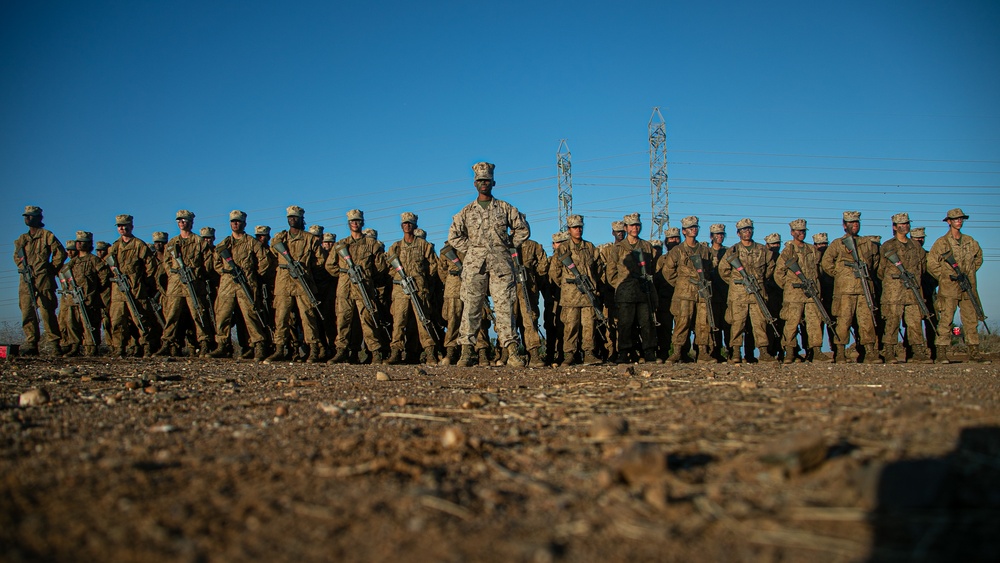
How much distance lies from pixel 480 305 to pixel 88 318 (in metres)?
8.49

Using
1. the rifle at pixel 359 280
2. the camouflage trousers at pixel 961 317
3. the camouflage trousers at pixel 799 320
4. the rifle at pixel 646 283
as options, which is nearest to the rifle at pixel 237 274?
the rifle at pixel 359 280

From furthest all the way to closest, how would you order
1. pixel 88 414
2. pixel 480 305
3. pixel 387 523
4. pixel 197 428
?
pixel 480 305, pixel 88 414, pixel 197 428, pixel 387 523

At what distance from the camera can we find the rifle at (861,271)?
10.8m

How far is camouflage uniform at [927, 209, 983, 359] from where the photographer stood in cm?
1077

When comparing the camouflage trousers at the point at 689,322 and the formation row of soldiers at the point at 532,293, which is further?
the camouflage trousers at the point at 689,322

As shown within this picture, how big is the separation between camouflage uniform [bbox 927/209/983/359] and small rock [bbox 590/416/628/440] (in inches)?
394

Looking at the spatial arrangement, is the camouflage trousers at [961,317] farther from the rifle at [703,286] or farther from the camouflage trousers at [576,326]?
the camouflage trousers at [576,326]

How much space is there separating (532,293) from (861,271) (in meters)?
5.53

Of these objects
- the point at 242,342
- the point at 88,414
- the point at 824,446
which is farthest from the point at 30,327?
the point at 824,446

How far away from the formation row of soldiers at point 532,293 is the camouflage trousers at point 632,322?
27 millimetres

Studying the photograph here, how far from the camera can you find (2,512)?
6.57ft

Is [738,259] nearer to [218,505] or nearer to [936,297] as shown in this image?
[936,297]

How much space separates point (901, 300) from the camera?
10945 mm

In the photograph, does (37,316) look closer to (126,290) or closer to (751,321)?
(126,290)
